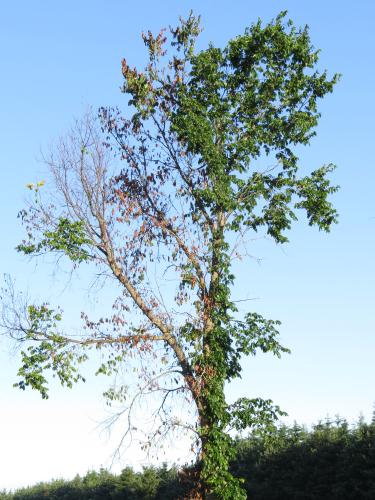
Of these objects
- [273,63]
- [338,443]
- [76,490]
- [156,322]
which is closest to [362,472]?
[338,443]

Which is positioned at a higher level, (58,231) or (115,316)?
(58,231)

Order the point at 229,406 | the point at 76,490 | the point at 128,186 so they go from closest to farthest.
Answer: the point at 229,406
the point at 128,186
the point at 76,490

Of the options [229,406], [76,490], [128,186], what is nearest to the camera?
[229,406]

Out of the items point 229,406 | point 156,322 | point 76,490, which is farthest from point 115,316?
point 76,490

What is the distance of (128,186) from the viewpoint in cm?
2111

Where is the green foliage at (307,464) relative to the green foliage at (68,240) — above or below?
below

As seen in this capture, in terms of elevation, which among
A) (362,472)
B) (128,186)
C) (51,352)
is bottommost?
(362,472)

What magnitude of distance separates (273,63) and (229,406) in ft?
34.3

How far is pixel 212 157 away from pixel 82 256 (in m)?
4.69

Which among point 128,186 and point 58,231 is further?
point 128,186

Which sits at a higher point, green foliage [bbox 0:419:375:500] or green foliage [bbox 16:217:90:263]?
green foliage [bbox 16:217:90:263]

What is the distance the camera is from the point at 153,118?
21.4 metres

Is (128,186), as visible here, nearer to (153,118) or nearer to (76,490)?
(153,118)

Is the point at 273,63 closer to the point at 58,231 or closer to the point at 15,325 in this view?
the point at 58,231
